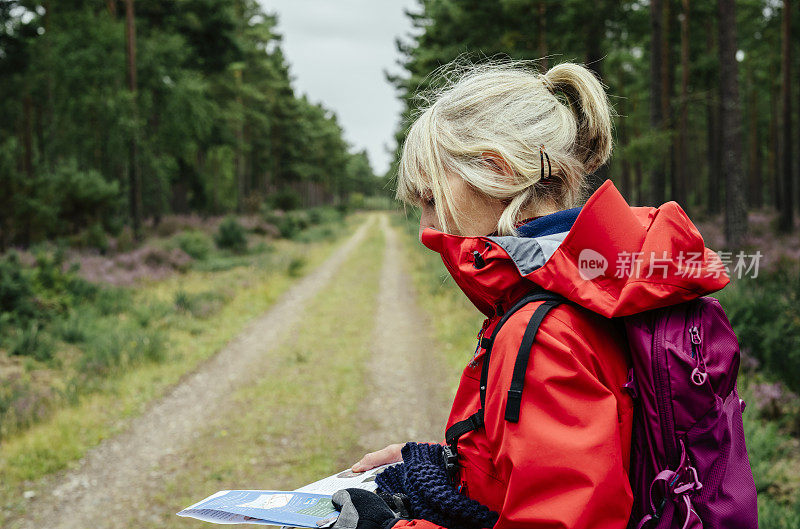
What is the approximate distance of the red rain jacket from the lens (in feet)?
3.59

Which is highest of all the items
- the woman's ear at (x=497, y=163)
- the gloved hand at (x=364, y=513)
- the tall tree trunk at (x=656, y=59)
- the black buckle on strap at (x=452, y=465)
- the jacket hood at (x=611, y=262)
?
the tall tree trunk at (x=656, y=59)

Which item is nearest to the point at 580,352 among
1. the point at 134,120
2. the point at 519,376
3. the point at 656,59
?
the point at 519,376

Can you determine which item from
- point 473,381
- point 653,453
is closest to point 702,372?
point 653,453

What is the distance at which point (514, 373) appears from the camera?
1143 millimetres

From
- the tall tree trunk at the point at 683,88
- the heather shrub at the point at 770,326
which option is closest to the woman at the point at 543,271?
the heather shrub at the point at 770,326

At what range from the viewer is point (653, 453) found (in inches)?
46.8

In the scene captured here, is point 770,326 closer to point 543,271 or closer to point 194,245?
point 543,271

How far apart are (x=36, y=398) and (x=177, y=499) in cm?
279

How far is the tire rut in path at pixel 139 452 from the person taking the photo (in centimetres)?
448

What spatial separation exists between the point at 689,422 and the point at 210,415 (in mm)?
6245

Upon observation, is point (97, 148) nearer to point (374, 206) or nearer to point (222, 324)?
point (222, 324)

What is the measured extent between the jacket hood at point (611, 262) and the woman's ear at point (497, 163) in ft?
0.68

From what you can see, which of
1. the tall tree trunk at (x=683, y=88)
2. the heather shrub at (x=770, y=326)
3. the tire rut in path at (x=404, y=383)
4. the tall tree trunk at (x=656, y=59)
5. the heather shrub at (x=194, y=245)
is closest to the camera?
the heather shrub at (x=770, y=326)

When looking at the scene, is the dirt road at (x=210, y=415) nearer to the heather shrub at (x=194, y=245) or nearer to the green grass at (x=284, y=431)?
the green grass at (x=284, y=431)
